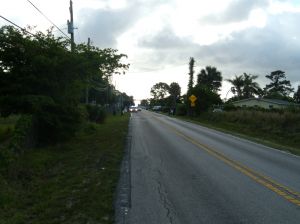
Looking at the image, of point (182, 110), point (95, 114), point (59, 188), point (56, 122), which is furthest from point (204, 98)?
point (59, 188)

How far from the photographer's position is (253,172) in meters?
12.3

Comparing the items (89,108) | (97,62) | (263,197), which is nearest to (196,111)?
(89,108)

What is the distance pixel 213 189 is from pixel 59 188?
3395 mm

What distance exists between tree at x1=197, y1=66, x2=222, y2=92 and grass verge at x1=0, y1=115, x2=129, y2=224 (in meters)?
88.3

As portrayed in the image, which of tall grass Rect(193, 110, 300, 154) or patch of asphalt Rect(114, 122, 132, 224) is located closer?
patch of asphalt Rect(114, 122, 132, 224)

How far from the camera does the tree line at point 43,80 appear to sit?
1812cm

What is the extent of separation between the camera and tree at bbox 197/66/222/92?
103 meters

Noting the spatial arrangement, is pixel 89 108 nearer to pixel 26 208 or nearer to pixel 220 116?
pixel 220 116

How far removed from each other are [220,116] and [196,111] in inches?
529

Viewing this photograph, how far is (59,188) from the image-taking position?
991cm

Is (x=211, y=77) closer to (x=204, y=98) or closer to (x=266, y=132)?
(x=204, y=98)

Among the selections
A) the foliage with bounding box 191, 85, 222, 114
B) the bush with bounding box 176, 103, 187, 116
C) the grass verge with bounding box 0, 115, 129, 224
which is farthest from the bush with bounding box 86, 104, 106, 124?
the bush with bounding box 176, 103, 187, 116

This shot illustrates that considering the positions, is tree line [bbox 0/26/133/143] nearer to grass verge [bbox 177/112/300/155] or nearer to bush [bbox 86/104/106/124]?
grass verge [bbox 177/112/300/155]

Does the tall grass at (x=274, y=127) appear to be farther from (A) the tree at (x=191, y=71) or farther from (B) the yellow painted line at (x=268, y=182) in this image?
(A) the tree at (x=191, y=71)
